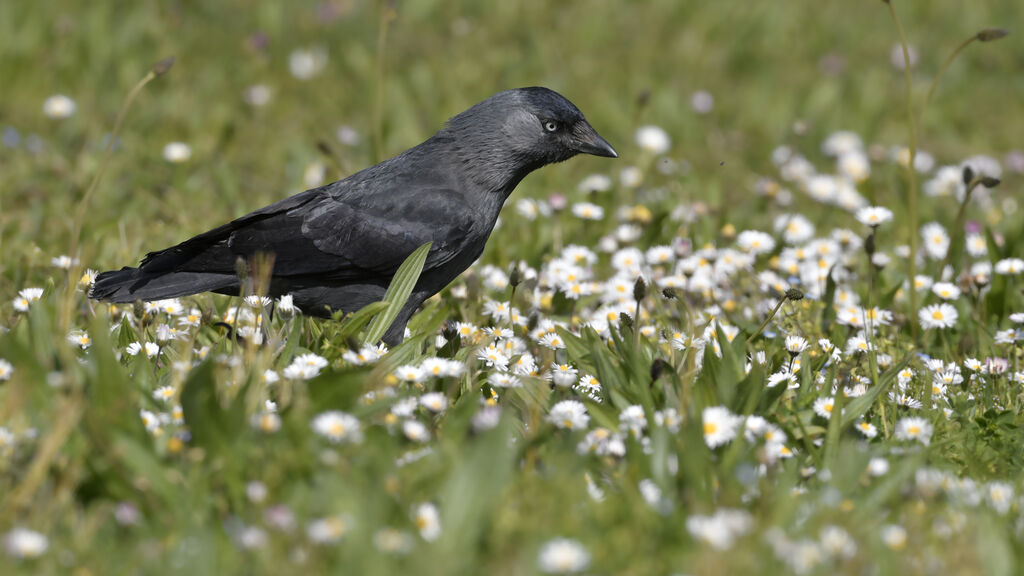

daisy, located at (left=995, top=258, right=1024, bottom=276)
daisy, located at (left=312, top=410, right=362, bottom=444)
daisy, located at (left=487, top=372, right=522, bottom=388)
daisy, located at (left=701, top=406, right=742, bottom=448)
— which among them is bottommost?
daisy, located at (left=995, top=258, right=1024, bottom=276)

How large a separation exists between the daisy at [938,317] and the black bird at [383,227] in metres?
1.61

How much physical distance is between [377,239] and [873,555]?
232 centimetres

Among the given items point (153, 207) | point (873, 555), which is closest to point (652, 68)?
point (153, 207)

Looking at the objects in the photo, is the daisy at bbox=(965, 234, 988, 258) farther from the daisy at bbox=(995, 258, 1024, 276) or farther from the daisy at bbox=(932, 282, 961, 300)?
the daisy at bbox=(932, 282, 961, 300)

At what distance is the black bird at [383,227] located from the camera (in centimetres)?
402

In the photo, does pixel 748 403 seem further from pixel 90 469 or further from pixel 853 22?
pixel 853 22

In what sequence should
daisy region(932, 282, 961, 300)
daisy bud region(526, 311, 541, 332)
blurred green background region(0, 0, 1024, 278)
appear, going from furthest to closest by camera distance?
blurred green background region(0, 0, 1024, 278), daisy region(932, 282, 961, 300), daisy bud region(526, 311, 541, 332)

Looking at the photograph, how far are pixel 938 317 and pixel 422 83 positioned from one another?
4.48 m

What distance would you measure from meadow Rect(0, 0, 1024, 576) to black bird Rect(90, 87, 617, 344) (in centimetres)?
16

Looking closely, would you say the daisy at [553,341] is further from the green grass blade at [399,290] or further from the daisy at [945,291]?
the daisy at [945,291]

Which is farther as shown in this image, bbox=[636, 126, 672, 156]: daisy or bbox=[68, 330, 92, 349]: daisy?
bbox=[636, 126, 672, 156]: daisy

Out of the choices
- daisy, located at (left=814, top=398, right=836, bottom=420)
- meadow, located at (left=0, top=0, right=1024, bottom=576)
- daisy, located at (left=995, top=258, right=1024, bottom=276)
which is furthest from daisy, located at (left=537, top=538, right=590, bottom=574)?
daisy, located at (left=995, top=258, right=1024, bottom=276)

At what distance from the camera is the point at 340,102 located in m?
7.64

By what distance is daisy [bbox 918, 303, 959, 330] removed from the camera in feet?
13.6
